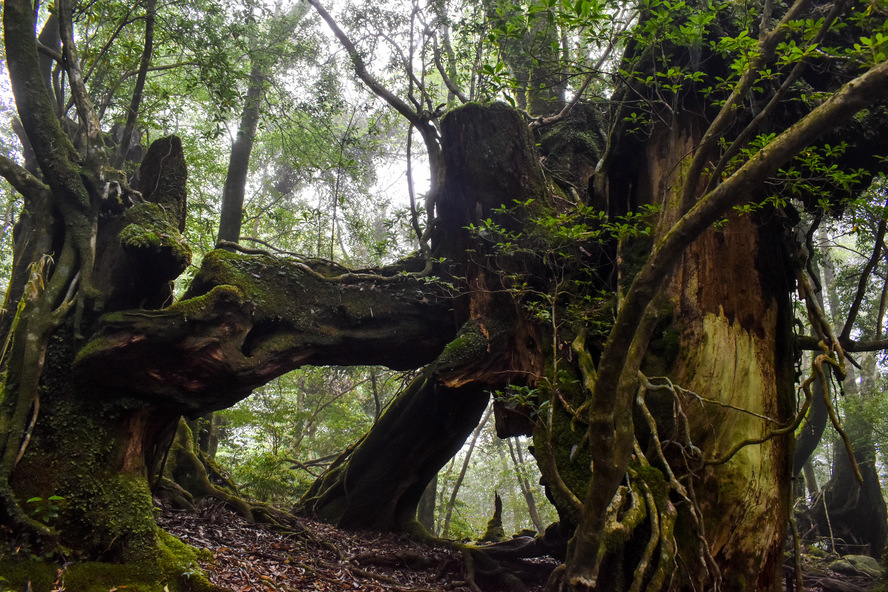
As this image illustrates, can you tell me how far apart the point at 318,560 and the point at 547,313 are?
3.66m

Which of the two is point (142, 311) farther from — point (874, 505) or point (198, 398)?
point (874, 505)

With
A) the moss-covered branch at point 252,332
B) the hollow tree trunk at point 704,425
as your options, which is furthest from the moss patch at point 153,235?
the hollow tree trunk at point 704,425

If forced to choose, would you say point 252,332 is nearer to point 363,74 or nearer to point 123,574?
point 123,574

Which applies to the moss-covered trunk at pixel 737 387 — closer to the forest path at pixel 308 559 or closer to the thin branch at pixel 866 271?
→ the thin branch at pixel 866 271

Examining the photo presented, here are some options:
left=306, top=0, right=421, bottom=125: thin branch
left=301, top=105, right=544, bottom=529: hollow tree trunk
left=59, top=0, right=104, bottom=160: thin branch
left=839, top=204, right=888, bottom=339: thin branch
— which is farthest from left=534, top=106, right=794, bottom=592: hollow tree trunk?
left=59, top=0, right=104, bottom=160: thin branch

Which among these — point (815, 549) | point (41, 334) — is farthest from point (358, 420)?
point (815, 549)

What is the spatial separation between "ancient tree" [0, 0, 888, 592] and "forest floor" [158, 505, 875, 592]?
2.39 ft

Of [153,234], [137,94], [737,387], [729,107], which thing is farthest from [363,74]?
[737,387]

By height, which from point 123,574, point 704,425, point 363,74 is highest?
point 363,74

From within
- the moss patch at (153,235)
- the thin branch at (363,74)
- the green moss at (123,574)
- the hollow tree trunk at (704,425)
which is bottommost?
the green moss at (123,574)

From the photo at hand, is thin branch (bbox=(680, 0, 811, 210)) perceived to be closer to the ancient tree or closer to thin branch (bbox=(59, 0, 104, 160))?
the ancient tree

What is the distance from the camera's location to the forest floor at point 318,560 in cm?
463

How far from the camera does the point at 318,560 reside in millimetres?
Answer: 5488

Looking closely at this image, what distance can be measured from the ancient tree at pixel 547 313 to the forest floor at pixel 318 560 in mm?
729
